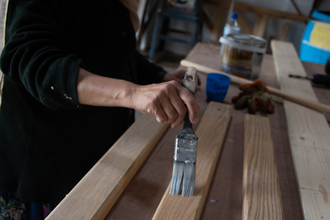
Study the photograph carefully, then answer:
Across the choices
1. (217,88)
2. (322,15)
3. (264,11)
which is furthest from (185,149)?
(264,11)

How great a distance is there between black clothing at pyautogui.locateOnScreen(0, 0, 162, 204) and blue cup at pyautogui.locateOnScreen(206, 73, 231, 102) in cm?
38

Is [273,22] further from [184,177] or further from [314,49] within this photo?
[184,177]

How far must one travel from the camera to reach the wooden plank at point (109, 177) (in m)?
0.62

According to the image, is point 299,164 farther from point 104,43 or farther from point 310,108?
point 104,43

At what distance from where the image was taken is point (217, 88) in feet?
4.18

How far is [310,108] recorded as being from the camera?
1.31m

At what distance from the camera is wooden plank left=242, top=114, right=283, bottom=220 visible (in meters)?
0.67

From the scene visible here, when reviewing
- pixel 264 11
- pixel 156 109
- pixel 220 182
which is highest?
pixel 264 11

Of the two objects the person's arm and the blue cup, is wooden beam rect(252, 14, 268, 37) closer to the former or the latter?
the blue cup

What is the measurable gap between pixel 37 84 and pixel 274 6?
4477mm

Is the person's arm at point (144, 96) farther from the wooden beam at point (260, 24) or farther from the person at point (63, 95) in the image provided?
the wooden beam at point (260, 24)

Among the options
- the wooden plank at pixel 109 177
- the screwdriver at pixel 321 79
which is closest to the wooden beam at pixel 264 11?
the screwdriver at pixel 321 79

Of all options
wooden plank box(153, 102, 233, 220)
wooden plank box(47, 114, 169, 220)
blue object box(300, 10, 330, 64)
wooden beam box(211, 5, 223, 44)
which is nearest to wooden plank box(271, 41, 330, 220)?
wooden plank box(153, 102, 233, 220)

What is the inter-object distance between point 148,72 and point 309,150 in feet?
2.51
